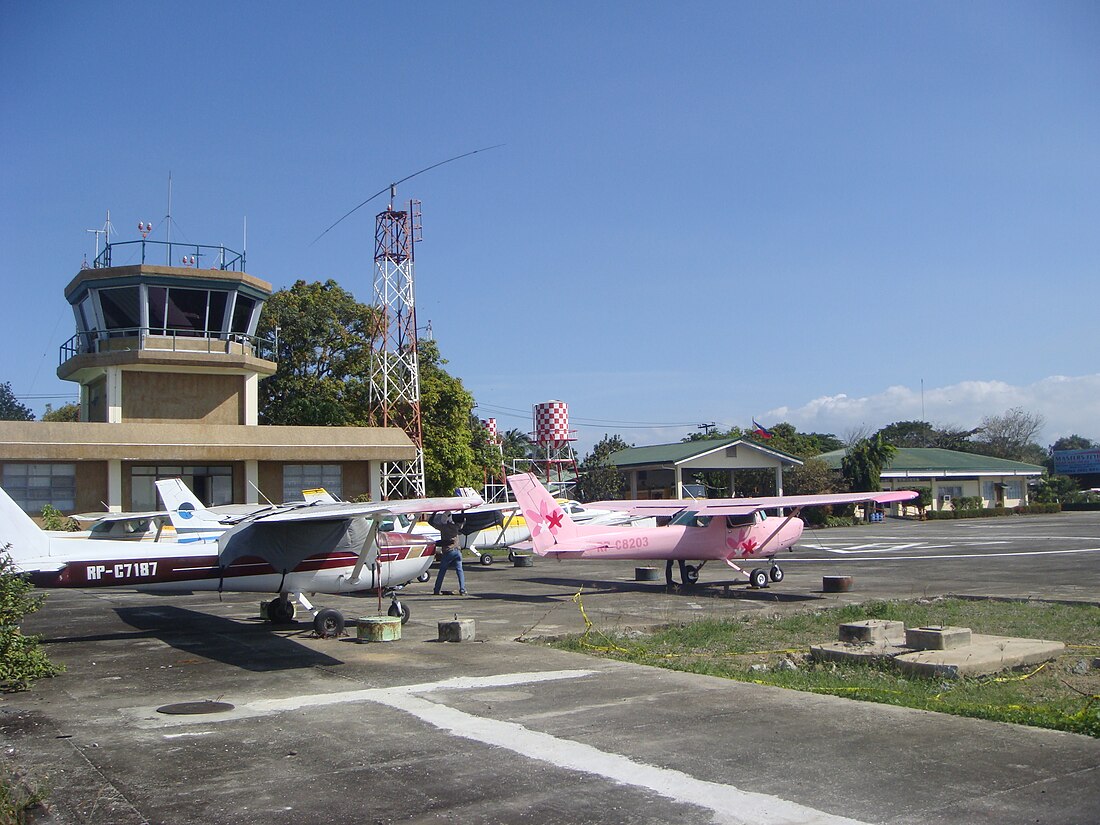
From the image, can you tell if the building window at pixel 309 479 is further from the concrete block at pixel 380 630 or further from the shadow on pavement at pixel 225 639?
the concrete block at pixel 380 630

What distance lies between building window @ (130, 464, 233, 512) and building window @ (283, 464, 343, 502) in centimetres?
212

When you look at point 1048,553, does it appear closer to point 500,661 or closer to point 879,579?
point 879,579

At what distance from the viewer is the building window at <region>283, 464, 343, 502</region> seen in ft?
118

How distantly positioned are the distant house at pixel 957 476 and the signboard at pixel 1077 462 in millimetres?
20095

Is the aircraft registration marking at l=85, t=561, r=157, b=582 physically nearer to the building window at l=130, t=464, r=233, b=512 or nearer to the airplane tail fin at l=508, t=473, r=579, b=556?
the airplane tail fin at l=508, t=473, r=579, b=556

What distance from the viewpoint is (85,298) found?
121 ft

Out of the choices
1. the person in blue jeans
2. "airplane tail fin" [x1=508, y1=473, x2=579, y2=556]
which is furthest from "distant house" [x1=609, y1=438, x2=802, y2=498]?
the person in blue jeans

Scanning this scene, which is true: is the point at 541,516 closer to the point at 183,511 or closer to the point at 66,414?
the point at 183,511

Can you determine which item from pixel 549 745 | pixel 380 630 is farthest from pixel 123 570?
pixel 549 745

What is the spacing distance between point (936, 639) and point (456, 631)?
6655mm

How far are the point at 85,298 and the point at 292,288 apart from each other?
16.1m

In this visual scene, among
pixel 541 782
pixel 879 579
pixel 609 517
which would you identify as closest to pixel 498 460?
pixel 609 517

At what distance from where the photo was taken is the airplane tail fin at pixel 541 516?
20.5 m

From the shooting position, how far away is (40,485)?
31766 millimetres
